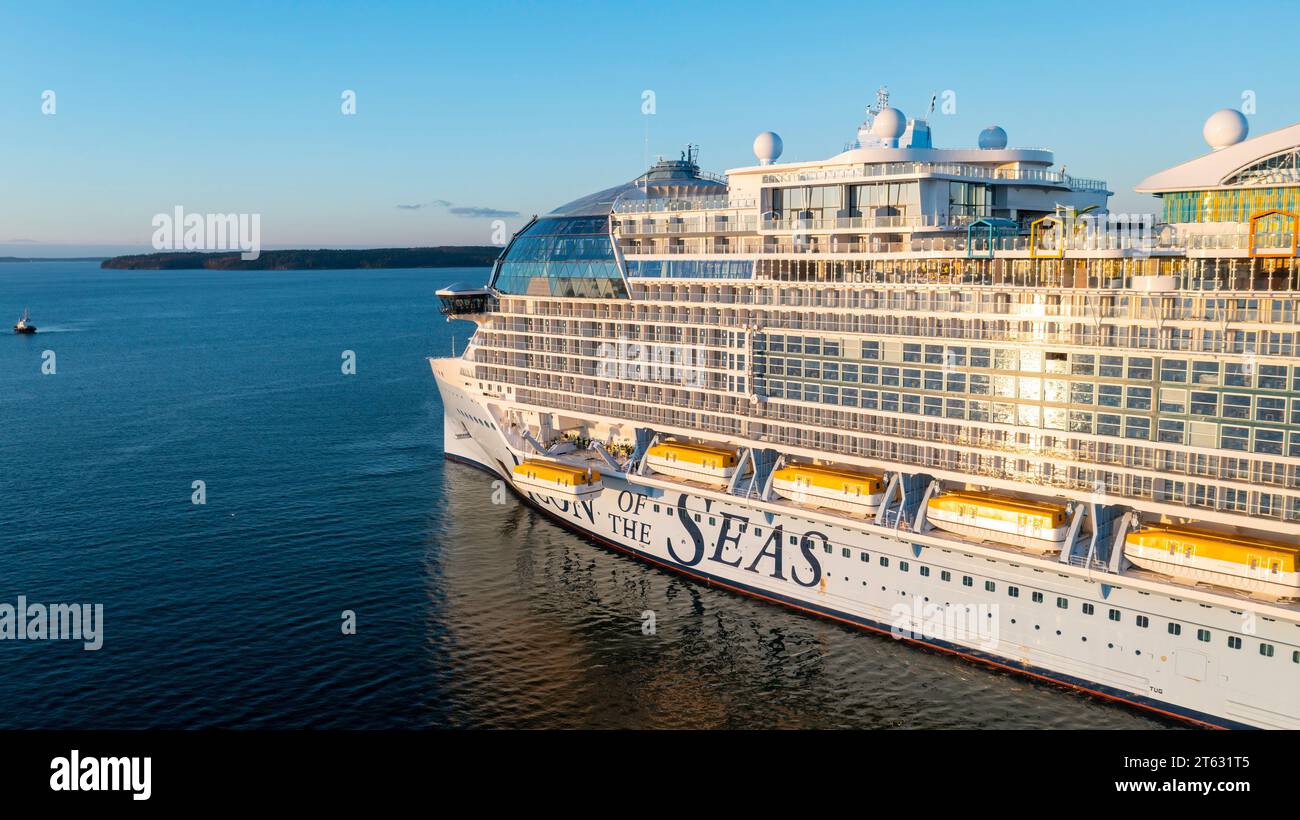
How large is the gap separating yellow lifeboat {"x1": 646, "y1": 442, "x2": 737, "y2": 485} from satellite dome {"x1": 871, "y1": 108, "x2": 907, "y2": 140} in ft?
59.7

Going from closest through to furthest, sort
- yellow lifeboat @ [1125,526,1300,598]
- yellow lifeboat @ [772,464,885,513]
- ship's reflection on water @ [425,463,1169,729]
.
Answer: yellow lifeboat @ [1125,526,1300,598], ship's reflection on water @ [425,463,1169,729], yellow lifeboat @ [772,464,885,513]

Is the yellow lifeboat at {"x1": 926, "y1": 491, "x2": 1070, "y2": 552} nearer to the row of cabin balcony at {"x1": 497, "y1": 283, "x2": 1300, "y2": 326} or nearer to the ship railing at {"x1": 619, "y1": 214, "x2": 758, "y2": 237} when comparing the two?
the row of cabin balcony at {"x1": 497, "y1": 283, "x2": 1300, "y2": 326}

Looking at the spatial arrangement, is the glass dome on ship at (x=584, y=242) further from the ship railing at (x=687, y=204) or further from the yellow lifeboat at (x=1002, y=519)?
the yellow lifeboat at (x=1002, y=519)

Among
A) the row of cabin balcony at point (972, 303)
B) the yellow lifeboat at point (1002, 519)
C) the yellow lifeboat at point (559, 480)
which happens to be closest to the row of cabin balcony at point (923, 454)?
the yellow lifeboat at point (1002, 519)

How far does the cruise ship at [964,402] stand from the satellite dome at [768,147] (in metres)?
0.20

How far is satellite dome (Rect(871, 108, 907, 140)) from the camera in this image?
167 ft

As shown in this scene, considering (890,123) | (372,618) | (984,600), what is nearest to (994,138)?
(890,123)

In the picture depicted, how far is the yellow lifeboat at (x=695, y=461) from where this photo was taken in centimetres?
5038

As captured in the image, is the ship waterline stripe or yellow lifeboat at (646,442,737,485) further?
yellow lifeboat at (646,442,737,485)

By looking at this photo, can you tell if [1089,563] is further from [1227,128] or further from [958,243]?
[1227,128]

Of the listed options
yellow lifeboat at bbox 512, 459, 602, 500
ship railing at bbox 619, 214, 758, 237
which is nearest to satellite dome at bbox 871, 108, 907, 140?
ship railing at bbox 619, 214, 758, 237

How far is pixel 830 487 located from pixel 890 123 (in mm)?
19378

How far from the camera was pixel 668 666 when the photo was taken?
1699 inches
